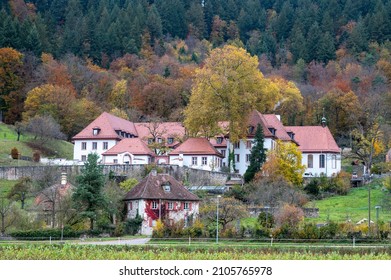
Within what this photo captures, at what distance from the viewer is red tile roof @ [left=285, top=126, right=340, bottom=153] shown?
92.1 m

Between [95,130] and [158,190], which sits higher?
[95,130]

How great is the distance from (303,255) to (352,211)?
27.0 m

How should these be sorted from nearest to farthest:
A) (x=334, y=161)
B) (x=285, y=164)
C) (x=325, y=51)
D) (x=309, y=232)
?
(x=309, y=232)
(x=285, y=164)
(x=334, y=161)
(x=325, y=51)

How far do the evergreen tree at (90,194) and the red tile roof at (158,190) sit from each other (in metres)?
4.13

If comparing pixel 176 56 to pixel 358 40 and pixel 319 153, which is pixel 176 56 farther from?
pixel 319 153

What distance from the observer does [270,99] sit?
326 ft

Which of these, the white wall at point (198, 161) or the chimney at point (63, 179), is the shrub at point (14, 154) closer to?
the chimney at point (63, 179)

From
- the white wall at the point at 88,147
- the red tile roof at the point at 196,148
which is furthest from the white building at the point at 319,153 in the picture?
the white wall at the point at 88,147

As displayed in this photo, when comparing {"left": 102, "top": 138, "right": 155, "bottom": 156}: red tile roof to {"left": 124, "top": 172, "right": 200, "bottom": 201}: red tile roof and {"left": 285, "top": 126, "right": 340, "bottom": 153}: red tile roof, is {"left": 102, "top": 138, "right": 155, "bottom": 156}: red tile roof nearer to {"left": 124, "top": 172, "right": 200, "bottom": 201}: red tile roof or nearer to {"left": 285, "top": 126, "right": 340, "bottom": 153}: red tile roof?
{"left": 124, "top": 172, "right": 200, "bottom": 201}: red tile roof

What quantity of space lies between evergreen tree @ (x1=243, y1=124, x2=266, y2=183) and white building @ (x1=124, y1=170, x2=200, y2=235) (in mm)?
10057

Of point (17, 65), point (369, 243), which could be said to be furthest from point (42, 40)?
point (369, 243)

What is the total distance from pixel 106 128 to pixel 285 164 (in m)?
21.2

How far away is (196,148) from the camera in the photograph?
3457 inches

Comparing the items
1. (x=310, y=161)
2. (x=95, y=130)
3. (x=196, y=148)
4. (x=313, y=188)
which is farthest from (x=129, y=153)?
(x=313, y=188)
